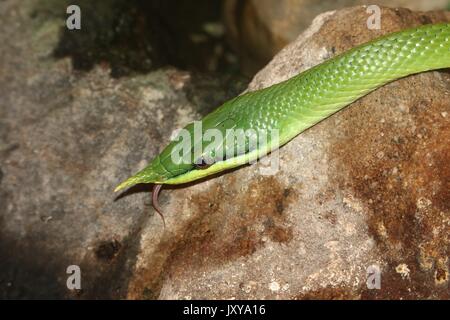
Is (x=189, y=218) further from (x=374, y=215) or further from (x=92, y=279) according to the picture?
(x=374, y=215)

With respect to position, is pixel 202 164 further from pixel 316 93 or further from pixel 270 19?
pixel 270 19

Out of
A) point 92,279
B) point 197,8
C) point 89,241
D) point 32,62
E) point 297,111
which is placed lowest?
point 92,279

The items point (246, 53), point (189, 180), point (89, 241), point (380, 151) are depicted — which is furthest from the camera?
point (246, 53)

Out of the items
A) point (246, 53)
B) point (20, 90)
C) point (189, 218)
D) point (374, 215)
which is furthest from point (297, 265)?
point (246, 53)
